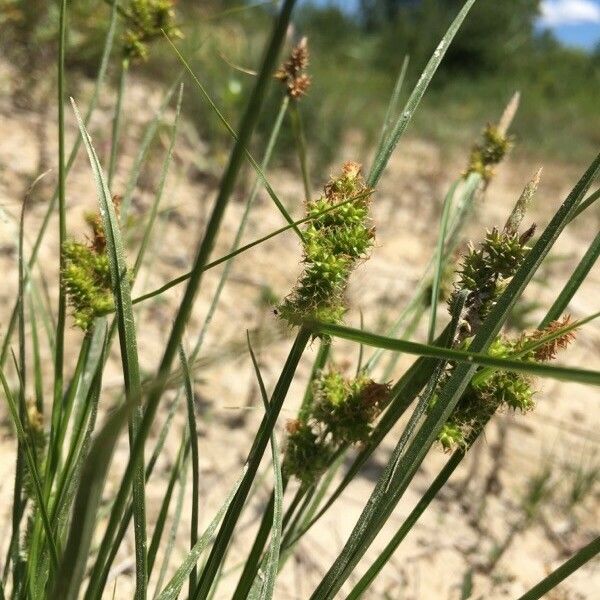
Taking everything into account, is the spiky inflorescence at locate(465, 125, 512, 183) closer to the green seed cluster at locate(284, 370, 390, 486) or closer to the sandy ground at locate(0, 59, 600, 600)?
the sandy ground at locate(0, 59, 600, 600)

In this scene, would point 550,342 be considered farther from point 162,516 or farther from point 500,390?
point 162,516

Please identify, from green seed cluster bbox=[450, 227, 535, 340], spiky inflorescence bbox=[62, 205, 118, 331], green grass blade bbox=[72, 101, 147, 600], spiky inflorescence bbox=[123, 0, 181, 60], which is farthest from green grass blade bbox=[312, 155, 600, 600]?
spiky inflorescence bbox=[123, 0, 181, 60]

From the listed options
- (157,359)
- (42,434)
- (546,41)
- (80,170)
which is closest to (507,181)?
(80,170)

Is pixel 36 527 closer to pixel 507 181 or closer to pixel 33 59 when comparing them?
pixel 33 59

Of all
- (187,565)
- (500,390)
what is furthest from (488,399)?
(187,565)

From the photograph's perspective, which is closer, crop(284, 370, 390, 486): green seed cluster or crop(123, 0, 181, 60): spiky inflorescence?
crop(284, 370, 390, 486): green seed cluster

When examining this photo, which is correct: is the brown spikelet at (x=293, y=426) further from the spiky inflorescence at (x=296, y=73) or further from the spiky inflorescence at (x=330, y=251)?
the spiky inflorescence at (x=296, y=73)
